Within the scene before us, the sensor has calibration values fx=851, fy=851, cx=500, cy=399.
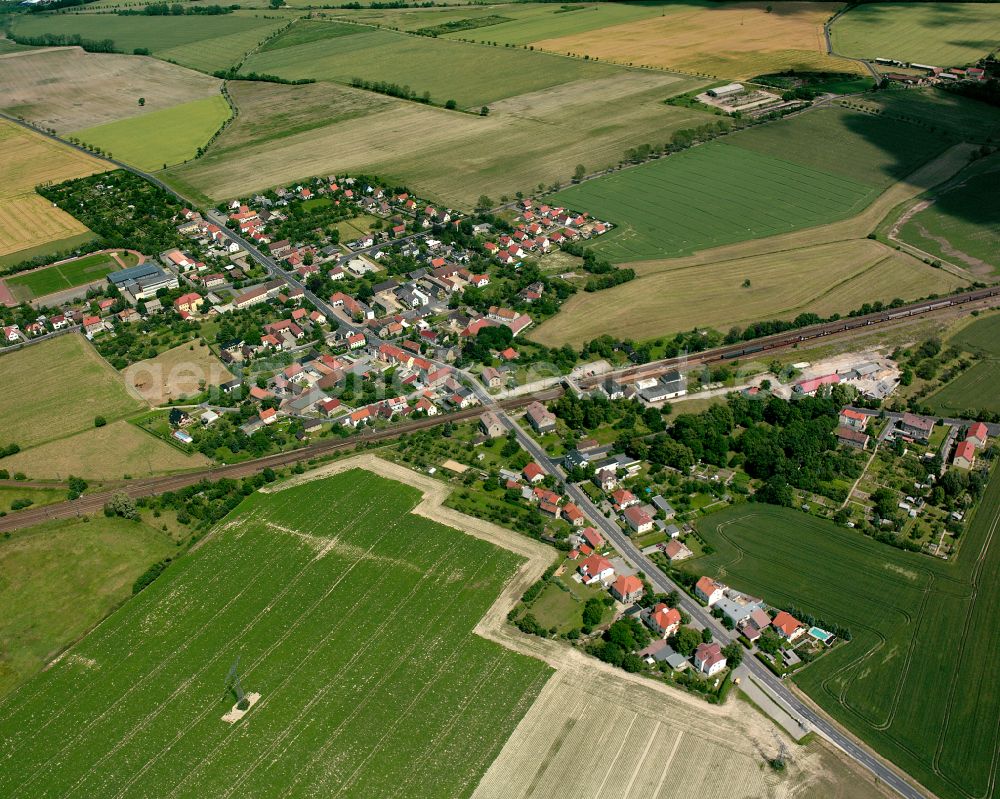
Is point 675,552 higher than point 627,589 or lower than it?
higher

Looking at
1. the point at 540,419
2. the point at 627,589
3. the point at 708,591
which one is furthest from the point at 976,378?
the point at 627,589

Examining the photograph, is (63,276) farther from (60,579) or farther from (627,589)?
(627,589)

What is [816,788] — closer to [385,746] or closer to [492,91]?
[385,746]

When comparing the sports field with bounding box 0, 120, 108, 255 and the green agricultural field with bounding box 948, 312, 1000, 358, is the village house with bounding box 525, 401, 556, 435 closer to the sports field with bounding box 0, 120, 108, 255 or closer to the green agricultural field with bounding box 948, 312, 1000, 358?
the green agricultural field with bounding box 948, 312, 1000, 358

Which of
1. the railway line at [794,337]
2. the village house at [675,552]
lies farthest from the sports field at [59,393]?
the village house at [675,552]

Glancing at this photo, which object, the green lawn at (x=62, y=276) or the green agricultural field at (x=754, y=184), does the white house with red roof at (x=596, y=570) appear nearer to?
the green agricultural field at (x=754, y=184)

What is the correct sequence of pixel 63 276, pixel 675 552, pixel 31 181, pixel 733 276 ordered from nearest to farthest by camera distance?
pixel 675 552 < pixel 733 276 < pixel 63 276 < pixel 31 181

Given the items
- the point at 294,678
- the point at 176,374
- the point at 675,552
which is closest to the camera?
the point at 294,678
